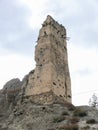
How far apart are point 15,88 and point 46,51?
10.4 meters

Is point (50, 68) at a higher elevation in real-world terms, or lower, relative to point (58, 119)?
higher

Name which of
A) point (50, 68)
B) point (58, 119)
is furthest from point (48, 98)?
point (58, 119)

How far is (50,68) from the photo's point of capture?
42.8 meters

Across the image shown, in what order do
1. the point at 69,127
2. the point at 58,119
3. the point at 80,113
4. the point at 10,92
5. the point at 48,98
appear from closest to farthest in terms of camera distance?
the point at 69,127
the point at 58,119
the point at 80,113
the point at 48,98
the point at 10,92

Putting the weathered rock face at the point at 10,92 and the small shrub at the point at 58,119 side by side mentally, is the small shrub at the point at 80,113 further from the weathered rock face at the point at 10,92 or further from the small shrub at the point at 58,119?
the weathered rock face at the point at 10,92

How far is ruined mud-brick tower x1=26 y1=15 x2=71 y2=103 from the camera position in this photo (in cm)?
4209

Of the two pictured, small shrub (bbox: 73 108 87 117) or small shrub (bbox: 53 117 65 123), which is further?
small shrub (bbox: 73 108 87 117)

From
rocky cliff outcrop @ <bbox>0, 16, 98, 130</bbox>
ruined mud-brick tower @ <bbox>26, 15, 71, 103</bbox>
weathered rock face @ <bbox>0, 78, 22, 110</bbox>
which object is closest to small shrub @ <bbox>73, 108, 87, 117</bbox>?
rocky cliff outcrop @ <bbox>0, 16, 98, 130</bbox>

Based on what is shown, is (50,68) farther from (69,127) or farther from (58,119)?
(69,127)

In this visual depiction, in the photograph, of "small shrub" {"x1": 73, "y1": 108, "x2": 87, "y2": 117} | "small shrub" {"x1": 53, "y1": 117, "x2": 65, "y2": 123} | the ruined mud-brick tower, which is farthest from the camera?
the ruined mud-brick tower

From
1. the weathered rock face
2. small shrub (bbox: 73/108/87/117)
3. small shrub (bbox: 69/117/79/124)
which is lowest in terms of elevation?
small shrub (bbox: 69/117/79/124)

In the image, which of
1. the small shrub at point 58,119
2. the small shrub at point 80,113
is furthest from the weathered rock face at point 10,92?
the small shrub at point 58,119

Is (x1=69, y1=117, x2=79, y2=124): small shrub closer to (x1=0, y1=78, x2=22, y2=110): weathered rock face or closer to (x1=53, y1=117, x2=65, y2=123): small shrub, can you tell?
(x1=53, y1=117, x2=65, y2=123): small shrub

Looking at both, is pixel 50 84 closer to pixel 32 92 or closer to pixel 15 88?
pixel 32 92
